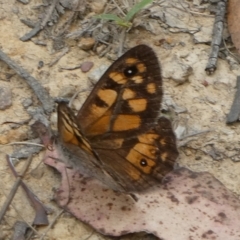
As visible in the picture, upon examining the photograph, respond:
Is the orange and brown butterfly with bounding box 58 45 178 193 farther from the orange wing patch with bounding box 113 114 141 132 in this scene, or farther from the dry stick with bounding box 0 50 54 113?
the dry stick with bounding box 0 50 54 113

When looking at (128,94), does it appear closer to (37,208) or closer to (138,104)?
(138,104)

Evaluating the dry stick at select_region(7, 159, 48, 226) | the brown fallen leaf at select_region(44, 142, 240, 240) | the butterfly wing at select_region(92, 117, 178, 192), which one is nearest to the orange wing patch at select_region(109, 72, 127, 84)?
the butterfly wing at select_region(92, 117, 178, 192)

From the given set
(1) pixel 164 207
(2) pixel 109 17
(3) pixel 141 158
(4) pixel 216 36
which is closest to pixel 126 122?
(3) pixel 141 158

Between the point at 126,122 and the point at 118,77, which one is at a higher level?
the point at 118,77

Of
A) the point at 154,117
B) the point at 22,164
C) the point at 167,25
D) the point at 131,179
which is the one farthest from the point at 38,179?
the point at 167,25

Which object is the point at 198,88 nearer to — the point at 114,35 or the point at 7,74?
the point at 114,35

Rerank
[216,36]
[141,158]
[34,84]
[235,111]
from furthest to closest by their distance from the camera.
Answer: [216,36]
[34,84]
[235,111]
[141,158]

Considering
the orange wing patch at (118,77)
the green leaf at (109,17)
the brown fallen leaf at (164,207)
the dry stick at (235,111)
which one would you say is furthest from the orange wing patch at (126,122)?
the green leaf at (109,17)
